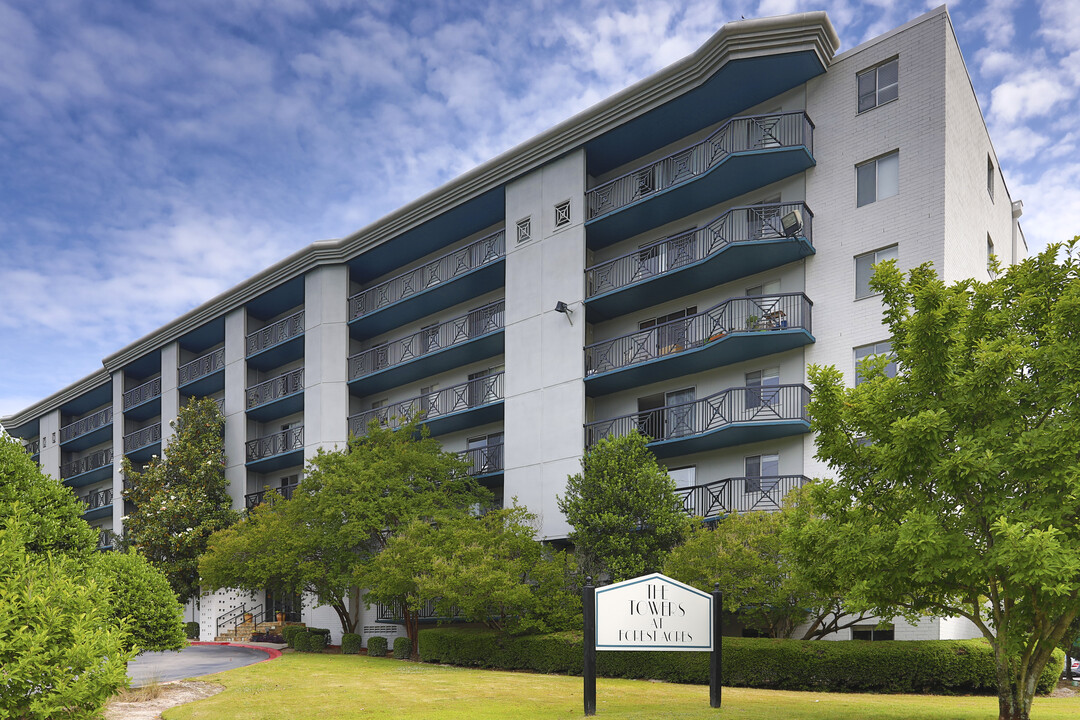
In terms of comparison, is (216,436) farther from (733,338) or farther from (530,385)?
(733,338)

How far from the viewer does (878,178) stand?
26.4 meters

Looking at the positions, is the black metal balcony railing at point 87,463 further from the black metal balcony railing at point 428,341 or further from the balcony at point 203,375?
the black metal balcony railing at point 428,341

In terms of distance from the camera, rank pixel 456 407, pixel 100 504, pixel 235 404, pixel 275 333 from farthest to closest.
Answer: pixel 100 504, pixel 235 404, pixel 275 333, pixel 456 407

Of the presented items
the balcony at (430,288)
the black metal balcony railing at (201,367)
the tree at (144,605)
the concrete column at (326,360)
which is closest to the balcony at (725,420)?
the balcony at (430,288)

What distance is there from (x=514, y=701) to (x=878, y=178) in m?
18.5

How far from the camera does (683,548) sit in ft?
75.4

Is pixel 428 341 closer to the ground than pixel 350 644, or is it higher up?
higher up

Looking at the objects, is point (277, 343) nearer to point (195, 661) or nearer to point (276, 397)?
point (276, 397)

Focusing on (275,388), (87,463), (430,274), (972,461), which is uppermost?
(430,274)

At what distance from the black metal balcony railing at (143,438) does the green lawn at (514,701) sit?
34.9 metres

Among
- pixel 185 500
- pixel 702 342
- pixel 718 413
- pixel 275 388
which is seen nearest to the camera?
pixel 718 413

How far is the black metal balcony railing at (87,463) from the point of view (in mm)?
64000

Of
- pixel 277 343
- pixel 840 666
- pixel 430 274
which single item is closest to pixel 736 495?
pixel 840 666

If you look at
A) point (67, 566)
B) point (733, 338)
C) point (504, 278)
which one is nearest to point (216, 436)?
point (504, 278)
